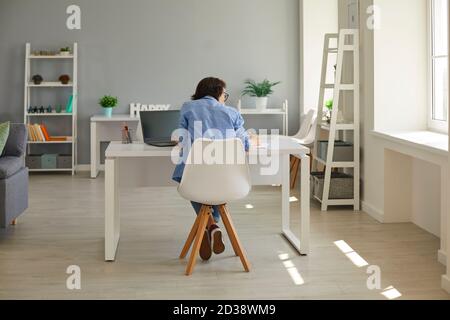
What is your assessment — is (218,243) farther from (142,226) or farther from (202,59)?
(202,59)

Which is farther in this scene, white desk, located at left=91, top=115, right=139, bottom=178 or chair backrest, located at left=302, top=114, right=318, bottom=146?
white desk, located at left=91, top=115, right=139, bottom=178

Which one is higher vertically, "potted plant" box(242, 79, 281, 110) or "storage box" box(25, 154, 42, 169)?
"potted plant" box(242, 79, 281, 110)

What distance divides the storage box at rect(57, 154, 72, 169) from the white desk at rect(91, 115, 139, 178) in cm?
39

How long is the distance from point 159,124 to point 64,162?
435 cm

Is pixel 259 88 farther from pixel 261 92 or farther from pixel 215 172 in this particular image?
pixel 215 172

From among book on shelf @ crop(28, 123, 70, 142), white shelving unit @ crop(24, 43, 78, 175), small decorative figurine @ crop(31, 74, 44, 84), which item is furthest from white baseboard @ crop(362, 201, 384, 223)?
small decorative figurine @ crop(31, 74, 44, 84)

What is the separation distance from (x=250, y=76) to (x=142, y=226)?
4.10m

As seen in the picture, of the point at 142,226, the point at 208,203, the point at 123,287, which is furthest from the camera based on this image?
the point at 142,226

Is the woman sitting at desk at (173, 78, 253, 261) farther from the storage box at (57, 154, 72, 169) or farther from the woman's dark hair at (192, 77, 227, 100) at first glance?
the storage box at (57, 154, 72, 169)

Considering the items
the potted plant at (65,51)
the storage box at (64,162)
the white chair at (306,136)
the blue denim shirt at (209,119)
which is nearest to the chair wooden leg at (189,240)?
the blue denim shirt at (209,119)

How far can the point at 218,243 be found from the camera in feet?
15.6

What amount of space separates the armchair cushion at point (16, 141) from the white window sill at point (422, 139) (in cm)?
299

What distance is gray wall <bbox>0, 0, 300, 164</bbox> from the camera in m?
9.35
